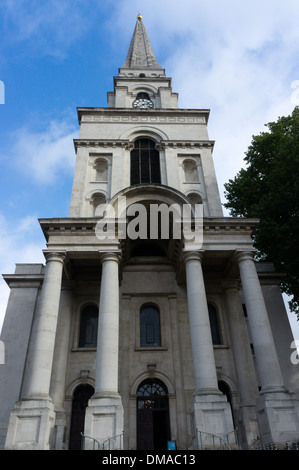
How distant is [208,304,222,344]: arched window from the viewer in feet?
65.5

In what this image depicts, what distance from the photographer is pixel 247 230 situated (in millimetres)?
18781

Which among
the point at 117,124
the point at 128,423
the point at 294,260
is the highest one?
the point at 117,124

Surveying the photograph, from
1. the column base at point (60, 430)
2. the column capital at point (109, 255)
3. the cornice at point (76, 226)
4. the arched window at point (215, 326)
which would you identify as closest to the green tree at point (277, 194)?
the cornice at point (76, 226)

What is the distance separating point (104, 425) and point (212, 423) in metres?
4.14

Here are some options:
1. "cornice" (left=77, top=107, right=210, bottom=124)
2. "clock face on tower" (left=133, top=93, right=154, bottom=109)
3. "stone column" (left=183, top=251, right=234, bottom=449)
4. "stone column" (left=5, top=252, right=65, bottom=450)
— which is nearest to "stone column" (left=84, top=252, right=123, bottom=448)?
"stone column" (left=5, top=252, right=65, bottom=450)

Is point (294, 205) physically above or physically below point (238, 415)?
above

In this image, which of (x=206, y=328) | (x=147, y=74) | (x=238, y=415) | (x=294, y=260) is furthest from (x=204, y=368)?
(x=147, y=74)

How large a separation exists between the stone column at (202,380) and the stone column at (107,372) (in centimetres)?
307

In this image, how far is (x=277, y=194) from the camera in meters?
20.4

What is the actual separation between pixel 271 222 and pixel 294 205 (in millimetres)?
1680

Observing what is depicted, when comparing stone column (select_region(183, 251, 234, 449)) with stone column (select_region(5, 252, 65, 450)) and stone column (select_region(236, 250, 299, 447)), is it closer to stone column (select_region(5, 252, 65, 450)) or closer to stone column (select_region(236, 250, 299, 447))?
stone column (select_region(236, 250, 299, 447))

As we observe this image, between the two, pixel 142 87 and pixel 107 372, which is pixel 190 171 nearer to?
pixel 142 87

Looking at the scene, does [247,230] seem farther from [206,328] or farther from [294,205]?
[206,328]
